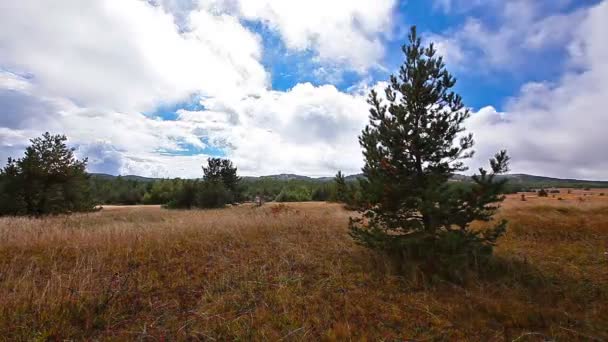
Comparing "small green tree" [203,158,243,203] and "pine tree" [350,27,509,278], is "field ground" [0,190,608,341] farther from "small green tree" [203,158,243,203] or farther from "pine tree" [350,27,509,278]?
"small green tree" [203,158,243,203]

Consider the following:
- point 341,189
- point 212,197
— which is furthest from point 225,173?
point 341,189

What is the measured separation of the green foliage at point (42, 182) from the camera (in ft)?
51.1

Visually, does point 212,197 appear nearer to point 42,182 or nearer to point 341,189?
point 42,182

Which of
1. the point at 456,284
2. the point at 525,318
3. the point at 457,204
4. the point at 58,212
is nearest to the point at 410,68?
the point at 457,204

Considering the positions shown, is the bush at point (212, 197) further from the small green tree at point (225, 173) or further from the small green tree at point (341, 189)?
the small green tree at point (341, 189)

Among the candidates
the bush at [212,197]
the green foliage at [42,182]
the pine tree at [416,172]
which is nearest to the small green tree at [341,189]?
the pine tree at [416,172]

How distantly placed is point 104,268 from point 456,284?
22.9 feet

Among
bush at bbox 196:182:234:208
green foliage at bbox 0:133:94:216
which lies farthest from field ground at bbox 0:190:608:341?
bush at bbox 196:182:234:208

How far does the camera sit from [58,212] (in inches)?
647

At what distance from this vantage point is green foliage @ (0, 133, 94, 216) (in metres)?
15.6

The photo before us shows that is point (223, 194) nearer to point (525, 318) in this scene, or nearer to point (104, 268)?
point (104, 268)

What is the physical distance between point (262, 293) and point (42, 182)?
1955 centimetres

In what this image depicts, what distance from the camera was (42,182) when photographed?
53.2ft

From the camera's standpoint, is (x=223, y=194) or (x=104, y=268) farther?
(x=223, y=194)
